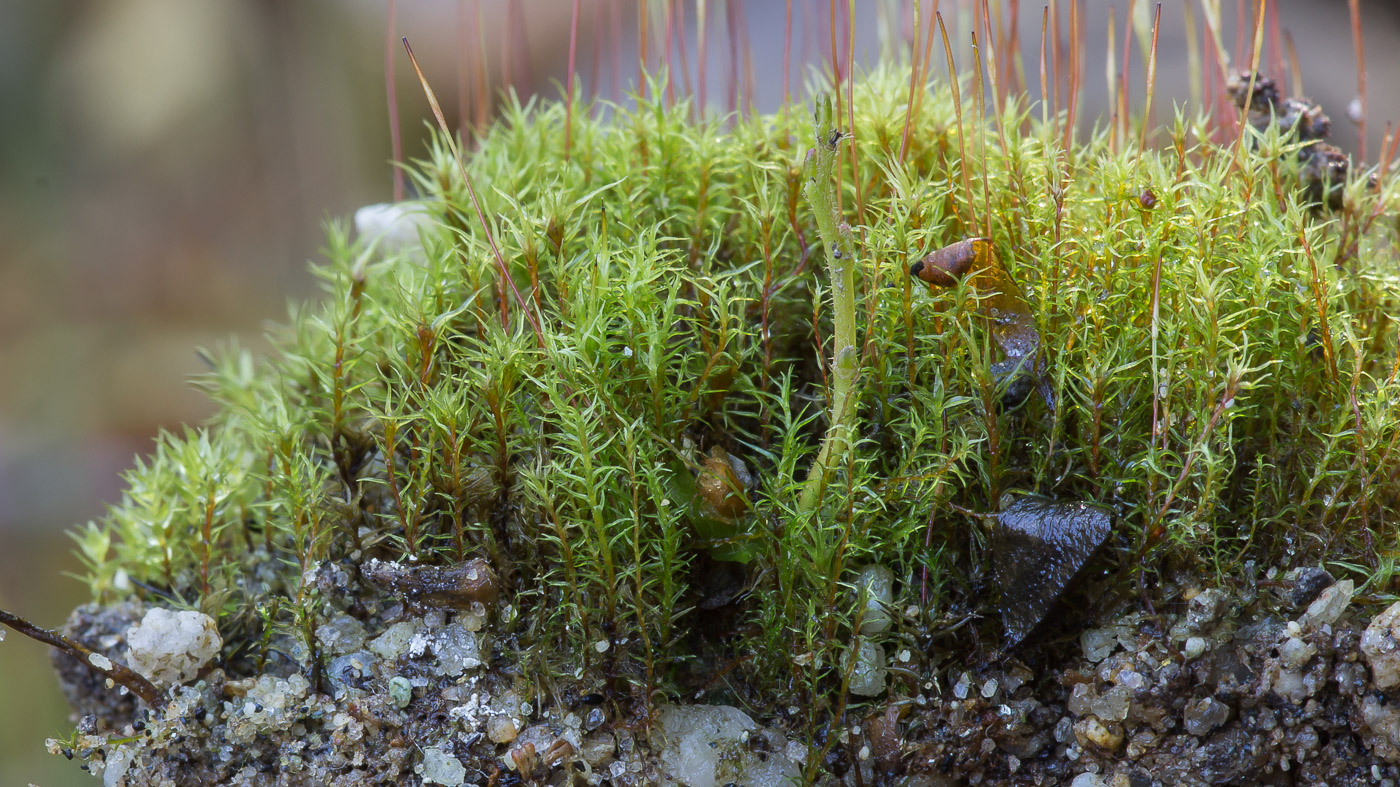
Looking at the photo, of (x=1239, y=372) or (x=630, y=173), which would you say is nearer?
(x=1239, y=372)

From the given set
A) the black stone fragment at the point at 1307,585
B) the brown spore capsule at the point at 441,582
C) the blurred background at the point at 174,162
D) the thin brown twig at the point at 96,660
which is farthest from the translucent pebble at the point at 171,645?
the blurred background at the point at 174,162

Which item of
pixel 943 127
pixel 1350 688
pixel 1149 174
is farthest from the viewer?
pixel 943 127

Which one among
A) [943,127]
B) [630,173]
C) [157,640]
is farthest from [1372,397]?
[157,640]

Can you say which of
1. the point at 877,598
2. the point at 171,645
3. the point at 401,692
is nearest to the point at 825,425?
the point at 877,598

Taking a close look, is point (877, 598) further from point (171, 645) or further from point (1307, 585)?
point (171, 645)

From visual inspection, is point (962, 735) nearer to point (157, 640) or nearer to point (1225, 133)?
point (157, 640)

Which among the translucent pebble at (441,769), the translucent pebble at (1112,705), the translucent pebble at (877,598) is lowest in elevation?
the translucent pebble at (441,769)

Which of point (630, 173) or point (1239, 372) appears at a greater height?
point (630, 173)

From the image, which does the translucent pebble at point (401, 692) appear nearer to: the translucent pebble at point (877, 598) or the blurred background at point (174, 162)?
the translucent pebble at point (877, 598)
